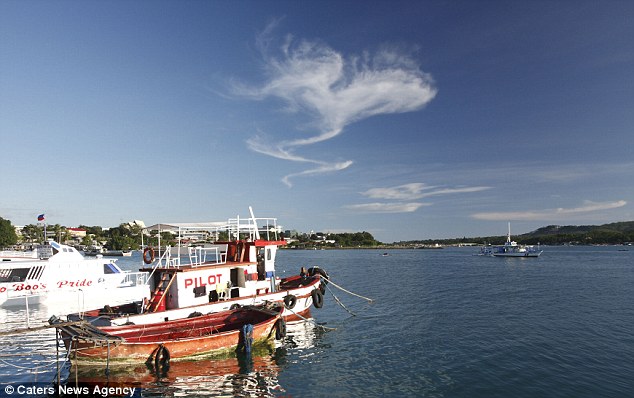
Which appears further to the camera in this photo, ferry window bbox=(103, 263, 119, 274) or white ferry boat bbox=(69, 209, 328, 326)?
ferry window bbox=(103, 263, 119, 274)

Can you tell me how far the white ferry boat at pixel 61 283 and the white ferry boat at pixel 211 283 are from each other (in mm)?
12329

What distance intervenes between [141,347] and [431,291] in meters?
32.5

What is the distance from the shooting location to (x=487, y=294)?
38656 mm

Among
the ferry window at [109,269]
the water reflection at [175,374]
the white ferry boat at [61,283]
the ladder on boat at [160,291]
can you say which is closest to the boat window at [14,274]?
the white ferry boat at [61,283]

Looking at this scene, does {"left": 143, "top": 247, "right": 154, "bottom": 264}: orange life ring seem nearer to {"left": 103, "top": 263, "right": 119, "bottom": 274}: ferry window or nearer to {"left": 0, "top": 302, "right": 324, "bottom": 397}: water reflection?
{"left": 0, "top": 302, "right": 324, "bottom": 397}: water reflection

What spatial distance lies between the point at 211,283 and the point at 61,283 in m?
22.9

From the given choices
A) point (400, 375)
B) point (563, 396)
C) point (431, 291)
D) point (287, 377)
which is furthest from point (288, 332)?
point (431, 291)

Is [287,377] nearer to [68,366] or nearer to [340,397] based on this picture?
[340,397]

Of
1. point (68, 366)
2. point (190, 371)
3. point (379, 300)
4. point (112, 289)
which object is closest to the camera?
point (68, 366)

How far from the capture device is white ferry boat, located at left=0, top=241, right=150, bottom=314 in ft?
110

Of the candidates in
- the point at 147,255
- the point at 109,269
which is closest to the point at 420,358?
the point at 147,255

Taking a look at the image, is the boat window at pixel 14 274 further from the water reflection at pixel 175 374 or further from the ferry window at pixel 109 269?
the water reflection at pixel 175 374

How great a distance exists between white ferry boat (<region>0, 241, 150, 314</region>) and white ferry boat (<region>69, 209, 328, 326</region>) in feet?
40.5

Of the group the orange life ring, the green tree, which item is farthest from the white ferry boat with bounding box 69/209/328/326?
the green tree
